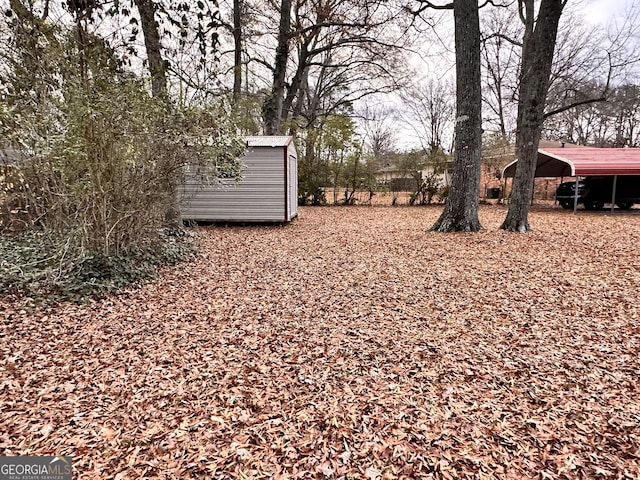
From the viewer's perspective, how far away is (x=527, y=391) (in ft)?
6.25

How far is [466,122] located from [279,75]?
18.9 ft

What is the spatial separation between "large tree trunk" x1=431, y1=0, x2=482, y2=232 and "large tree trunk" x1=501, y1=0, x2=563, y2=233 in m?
0.93

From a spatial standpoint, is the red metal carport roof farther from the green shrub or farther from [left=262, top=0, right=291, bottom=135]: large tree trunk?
the green shrub

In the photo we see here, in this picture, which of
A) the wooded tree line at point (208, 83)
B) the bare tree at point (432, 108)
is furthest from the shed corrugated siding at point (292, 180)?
the bare tree at point (432, 108)

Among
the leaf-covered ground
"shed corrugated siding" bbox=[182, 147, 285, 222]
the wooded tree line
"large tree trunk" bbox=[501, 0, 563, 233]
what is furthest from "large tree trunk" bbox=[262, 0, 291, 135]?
the leaf-covered ground

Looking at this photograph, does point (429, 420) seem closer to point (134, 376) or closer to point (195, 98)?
point (134, 376)

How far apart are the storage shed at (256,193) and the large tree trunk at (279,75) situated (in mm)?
2369

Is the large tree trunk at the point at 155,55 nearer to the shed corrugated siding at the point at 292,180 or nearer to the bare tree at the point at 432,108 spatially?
the shed corrugated siding at the point at 292,180

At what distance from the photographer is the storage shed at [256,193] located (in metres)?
7.80

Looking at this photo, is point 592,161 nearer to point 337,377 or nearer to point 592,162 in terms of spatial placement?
point 592,162

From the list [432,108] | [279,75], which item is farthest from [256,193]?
[432,108]

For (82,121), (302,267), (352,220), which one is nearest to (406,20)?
(352,220)

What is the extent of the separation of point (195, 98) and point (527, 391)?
4.53 meters

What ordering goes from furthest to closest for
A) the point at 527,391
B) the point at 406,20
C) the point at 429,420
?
the point at 406,20
the point at 527,391
the point at 429,420
